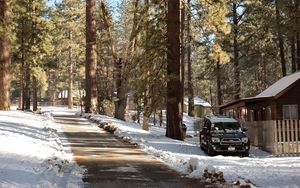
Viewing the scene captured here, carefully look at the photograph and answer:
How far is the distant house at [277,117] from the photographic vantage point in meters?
22.7

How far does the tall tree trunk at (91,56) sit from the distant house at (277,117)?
12.0 m

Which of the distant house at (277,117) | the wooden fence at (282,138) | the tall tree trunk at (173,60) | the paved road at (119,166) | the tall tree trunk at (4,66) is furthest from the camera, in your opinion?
the tall tree trunk at (4,66)

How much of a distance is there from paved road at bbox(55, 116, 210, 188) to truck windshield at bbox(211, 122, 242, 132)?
4.64m

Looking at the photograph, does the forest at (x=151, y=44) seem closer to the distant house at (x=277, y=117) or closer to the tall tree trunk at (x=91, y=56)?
the tall tree trunk at (x=91, y=56)

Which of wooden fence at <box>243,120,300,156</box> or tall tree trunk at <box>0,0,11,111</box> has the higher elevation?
tall tree trunk at <box>0,0,11,111</box>

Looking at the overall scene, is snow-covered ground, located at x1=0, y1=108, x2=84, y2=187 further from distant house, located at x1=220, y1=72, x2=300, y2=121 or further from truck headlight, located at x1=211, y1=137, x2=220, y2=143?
distant house, located at x1=220, y1=72, x2=300, y2=121

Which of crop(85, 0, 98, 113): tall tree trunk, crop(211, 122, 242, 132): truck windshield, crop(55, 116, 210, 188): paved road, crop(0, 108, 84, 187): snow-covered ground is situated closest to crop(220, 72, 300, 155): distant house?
crop(211, 122, 242, 132): truck windshield

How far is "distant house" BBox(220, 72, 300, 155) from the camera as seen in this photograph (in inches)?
894

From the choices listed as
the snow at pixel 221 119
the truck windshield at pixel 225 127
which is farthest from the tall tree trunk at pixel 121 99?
the truck windshield at pixel 225 127

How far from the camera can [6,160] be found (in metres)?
11.3

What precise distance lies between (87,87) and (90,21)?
227 inches

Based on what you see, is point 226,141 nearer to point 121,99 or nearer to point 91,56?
point 121,99

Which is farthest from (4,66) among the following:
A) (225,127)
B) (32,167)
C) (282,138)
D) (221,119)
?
(32,167)

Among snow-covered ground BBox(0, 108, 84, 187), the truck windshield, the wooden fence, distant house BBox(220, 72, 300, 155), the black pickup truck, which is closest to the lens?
snow-covered ground BBox(0, 108, 84, 187)
